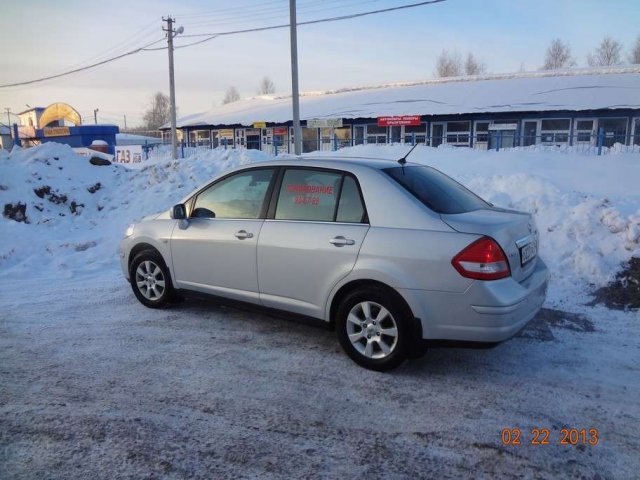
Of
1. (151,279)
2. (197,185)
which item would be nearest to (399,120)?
(197,185)

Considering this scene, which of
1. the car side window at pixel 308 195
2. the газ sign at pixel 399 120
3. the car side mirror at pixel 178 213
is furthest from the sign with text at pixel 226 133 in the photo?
the car side window at pixel 308 195

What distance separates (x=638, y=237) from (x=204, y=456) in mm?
5750

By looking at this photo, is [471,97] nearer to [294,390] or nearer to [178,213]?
[178,213]

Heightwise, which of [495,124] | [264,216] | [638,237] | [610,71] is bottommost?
[638,237]

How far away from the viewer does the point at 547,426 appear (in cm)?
328

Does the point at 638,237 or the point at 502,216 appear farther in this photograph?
the point at 638,237

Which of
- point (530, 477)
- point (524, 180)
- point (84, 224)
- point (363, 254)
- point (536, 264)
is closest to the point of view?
point (530, 477)

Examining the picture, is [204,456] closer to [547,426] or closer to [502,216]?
[547,426]

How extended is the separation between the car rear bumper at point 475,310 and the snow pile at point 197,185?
2.27 metres

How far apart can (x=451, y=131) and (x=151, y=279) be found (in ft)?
88.4

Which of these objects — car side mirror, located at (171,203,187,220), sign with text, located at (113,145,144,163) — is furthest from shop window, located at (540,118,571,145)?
car side mirror, located at (171,203,187,220)

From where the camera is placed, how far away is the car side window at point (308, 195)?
14.2 ft

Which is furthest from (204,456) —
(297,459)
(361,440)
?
(361,440)
